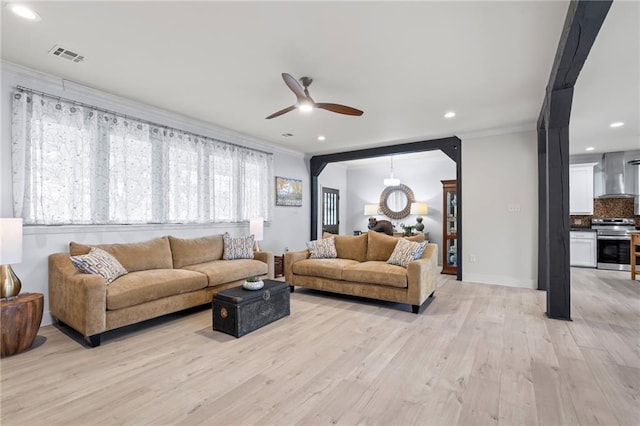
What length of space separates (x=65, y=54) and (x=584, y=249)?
907 centimetres

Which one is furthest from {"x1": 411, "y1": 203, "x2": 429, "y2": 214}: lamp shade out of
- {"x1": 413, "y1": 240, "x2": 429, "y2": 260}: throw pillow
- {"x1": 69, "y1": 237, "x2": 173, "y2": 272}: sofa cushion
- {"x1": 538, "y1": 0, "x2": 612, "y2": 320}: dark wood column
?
{"x1": 69, "y1": 237, "x2": 173, "y2": 272}: sofa cushion

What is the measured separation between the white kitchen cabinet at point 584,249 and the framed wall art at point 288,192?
600 cm

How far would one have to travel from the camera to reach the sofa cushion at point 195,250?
164 inches

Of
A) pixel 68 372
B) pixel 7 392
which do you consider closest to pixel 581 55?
pixel 68 372

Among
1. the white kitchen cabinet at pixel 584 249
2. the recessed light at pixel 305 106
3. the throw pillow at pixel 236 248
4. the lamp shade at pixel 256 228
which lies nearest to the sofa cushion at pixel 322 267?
the throw pillow at pixel 236 248

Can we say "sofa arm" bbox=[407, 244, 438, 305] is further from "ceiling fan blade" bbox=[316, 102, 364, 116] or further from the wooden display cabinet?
the wooden display cabinet

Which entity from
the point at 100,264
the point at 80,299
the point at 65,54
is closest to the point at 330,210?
the point at 100,264

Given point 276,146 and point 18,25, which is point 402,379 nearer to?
point 18,25

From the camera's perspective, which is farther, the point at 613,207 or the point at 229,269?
the point at 613,207

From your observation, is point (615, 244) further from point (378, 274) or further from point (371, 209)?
point (378, 274)

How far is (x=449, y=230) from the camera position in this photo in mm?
6367

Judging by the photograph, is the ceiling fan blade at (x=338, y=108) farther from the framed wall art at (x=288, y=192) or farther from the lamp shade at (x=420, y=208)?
the lamp shade at (x=420, y=208)

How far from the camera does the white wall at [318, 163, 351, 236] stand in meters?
8.04

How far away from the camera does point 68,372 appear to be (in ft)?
7.53
